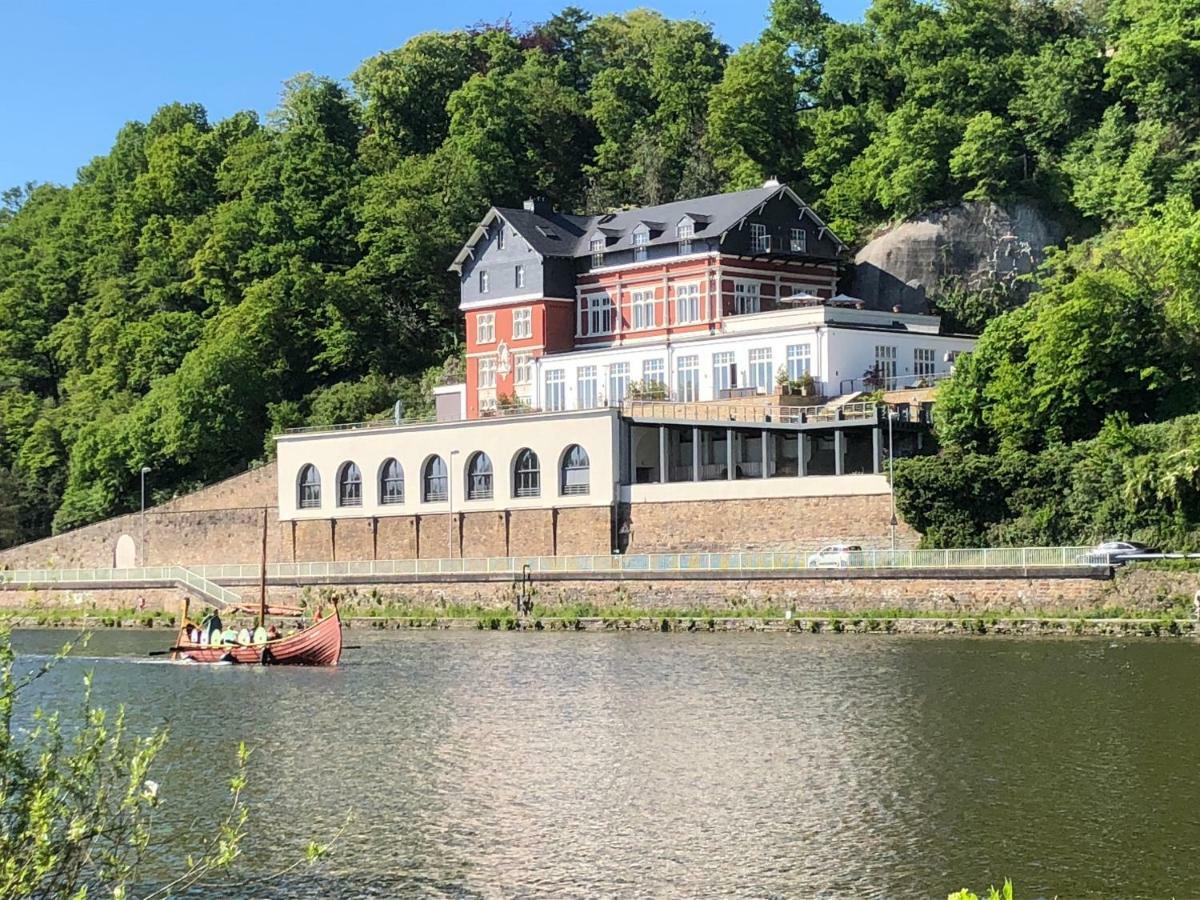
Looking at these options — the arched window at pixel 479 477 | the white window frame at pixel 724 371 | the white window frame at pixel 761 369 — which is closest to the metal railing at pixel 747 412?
the white window frame at pixel 761 369

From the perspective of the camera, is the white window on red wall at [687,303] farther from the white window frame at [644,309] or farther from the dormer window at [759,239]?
the dormer window at [759,239]

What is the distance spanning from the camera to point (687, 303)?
255ft

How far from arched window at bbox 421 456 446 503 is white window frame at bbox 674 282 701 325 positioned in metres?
12.4

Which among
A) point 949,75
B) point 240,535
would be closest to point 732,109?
point 949,75

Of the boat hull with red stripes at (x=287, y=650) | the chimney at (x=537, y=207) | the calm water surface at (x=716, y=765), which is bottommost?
the calm water surface at (x=716, y=765)

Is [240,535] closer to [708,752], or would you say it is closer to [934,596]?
[934,596]

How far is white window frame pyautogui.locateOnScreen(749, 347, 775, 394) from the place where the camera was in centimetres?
7100

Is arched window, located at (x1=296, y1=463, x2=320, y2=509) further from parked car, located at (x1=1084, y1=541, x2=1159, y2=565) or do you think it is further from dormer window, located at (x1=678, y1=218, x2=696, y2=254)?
parked car, located at (x1=1084, y1=541, x2=1159, y2=565)

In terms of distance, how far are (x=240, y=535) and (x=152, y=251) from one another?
113 ft

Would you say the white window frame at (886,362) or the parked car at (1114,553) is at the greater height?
the white window frame at (886,362)

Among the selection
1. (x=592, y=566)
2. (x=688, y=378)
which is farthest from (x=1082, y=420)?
(x=688, y=378)

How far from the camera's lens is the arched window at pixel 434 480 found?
7175 centimetres

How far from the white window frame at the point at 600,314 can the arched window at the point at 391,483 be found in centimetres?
1202

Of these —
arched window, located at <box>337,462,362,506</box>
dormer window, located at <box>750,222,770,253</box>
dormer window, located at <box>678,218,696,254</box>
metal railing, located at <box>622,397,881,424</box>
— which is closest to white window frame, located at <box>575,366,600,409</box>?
metal railing, located at <box>622,397,881,424</box>
